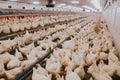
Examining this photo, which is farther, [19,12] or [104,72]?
[19,12]

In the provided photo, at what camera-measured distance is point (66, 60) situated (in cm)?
186

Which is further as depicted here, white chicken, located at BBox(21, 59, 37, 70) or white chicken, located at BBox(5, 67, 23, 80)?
white chicken, located at BBox(21, 59, 37, 70)

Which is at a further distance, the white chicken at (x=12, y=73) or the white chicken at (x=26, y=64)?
the white chicken at (x=26, y=64)

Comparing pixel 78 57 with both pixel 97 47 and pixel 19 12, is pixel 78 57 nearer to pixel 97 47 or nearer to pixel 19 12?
pixel 97 47

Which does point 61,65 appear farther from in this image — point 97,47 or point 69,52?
point 97,47

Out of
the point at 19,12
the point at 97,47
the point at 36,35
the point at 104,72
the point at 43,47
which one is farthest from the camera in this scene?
the point at 19,12

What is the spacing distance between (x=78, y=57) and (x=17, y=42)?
43.9 inches

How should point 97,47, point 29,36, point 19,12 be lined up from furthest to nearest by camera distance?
point 19,12 → point 29,36 → point 97,47

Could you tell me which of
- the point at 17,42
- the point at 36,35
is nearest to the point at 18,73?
the point at 17,42

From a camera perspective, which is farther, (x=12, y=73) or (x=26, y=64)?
(x=26, y=64)

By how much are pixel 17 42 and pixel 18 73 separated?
1086 mm

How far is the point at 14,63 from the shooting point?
1.84 m

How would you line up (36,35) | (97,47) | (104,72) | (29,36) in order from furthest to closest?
(36,35), (29,36), (97,47), (104,72)

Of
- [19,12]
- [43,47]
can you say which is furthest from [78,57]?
[19,12]
